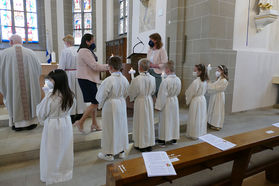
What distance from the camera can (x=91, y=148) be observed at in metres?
3.49

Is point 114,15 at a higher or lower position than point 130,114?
higher

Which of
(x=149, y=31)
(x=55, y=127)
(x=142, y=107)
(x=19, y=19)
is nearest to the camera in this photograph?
(x=55, y=127)

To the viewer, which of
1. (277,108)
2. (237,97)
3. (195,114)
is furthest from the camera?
(277,108)

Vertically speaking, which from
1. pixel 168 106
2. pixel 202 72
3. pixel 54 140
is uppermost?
pixel 202 72

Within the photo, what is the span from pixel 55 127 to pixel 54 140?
0.15 m

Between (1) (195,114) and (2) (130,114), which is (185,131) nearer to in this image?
(1) (195,114)

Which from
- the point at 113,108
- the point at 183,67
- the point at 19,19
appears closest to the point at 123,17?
the point at 19,19

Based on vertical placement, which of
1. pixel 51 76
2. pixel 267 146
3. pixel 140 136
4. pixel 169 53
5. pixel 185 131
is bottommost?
pixel 185 131

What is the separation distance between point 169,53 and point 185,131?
2.58 m

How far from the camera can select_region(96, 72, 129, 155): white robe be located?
288 centimetres

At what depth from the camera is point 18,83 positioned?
3.64 metres

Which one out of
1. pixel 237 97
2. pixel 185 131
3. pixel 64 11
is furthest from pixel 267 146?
pixel 64 11

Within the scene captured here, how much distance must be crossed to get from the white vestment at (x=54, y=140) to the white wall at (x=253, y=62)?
16.2 feet

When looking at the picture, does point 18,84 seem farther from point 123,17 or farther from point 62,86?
point 123,17
